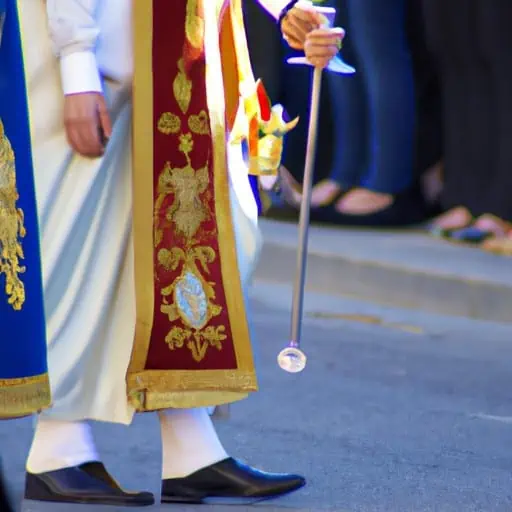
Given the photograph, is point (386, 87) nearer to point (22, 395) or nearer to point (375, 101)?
point (375, 101)

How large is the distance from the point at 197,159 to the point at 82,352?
0.50 meters

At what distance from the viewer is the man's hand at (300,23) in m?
4.73

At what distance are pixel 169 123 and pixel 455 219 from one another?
6323 millimetres

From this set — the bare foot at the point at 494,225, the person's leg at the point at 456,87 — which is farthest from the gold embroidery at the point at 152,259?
the person's leg at the point at 456,87

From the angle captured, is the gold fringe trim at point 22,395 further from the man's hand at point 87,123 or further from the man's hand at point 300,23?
the man's hand at point 300,23

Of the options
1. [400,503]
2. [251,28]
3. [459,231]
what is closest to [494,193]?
[459,231]

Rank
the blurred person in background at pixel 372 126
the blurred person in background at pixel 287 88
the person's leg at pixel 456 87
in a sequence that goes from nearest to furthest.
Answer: the person's leg at pixel 456 87, the blurred person in background at pixel 372 126, the blurred person in background at pixel 287 88

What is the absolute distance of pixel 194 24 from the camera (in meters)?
4.61

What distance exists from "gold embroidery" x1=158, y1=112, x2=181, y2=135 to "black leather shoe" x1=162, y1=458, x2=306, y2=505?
2.47 ft

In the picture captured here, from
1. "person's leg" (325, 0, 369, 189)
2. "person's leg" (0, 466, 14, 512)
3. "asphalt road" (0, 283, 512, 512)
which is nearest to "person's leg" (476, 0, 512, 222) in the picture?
"person's leg" (325, 0, 369, 189)

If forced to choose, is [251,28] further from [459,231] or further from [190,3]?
[190,3]

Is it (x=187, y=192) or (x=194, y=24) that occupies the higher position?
(x=194, y=24)

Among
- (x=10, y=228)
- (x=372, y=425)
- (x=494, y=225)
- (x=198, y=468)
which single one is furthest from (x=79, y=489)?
(x=494, y=225)

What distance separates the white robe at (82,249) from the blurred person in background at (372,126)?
248 inches
